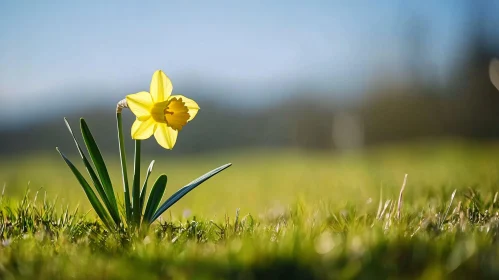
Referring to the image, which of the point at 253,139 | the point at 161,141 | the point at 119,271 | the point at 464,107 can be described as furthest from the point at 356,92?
the point at 119,271

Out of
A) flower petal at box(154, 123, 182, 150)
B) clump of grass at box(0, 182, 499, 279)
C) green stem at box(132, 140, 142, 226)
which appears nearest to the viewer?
clump of grass at box(0, 182, 499, 279)

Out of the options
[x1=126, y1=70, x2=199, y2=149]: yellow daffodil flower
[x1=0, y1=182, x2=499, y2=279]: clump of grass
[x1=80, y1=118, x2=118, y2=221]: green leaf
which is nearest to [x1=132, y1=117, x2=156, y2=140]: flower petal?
[x1=126, y1=70, x2=199, y2=149]: yellow daffodil flower

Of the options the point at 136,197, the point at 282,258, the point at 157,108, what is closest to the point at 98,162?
the point at 136,197

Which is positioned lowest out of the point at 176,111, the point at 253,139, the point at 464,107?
the point at 253,139

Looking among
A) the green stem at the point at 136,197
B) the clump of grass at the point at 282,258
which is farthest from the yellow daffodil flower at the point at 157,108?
the clump of grass at the point at 282,258

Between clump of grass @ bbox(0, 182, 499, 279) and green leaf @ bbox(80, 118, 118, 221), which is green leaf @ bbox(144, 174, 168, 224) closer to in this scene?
green leaf @ bbox(80, 118, 118, 221)

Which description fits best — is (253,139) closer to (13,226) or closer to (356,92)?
(356,92)

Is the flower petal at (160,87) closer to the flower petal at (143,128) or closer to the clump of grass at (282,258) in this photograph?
the flower petal at (143,128)
